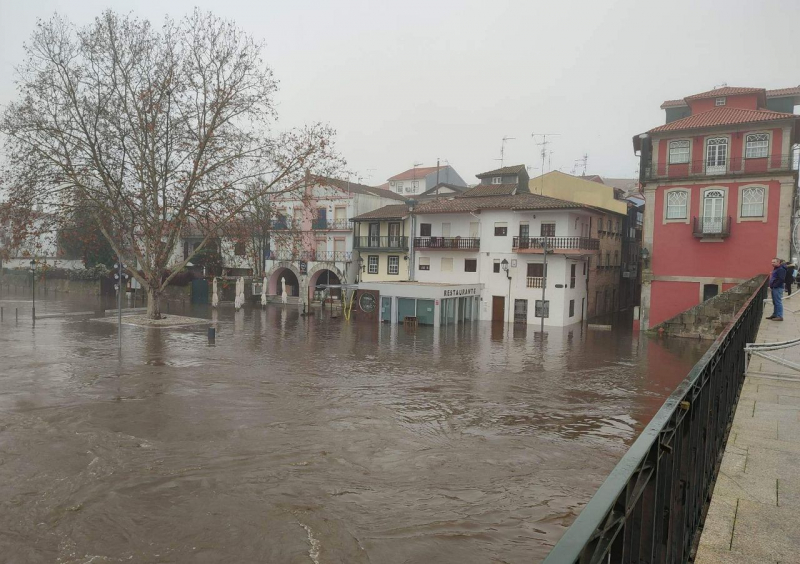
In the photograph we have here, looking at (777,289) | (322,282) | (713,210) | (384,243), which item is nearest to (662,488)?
(777,289)

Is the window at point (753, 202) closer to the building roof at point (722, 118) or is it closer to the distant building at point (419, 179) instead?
the building roof at point (722, 118)

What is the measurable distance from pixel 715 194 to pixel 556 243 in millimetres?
9606

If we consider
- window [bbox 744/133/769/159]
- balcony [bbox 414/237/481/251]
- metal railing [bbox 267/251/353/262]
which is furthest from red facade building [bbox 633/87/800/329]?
metal railing [bbox 267/251/353/262]

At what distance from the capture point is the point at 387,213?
156 ft

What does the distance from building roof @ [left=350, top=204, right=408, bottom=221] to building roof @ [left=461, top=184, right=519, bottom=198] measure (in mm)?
4916

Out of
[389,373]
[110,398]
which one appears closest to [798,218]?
[389,373]

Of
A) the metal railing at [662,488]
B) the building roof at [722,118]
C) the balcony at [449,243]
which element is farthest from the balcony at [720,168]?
the metal railing at [662,488]

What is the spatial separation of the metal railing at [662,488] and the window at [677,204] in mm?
31665

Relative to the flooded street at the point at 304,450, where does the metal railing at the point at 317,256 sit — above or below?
above

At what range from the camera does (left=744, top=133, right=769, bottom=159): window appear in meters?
31.6

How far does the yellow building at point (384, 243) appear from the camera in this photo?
46.5 m

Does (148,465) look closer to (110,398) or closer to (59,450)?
(59,450)

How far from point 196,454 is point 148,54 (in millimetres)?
27327

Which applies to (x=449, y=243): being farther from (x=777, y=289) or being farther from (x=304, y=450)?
(x=304, y=450)
